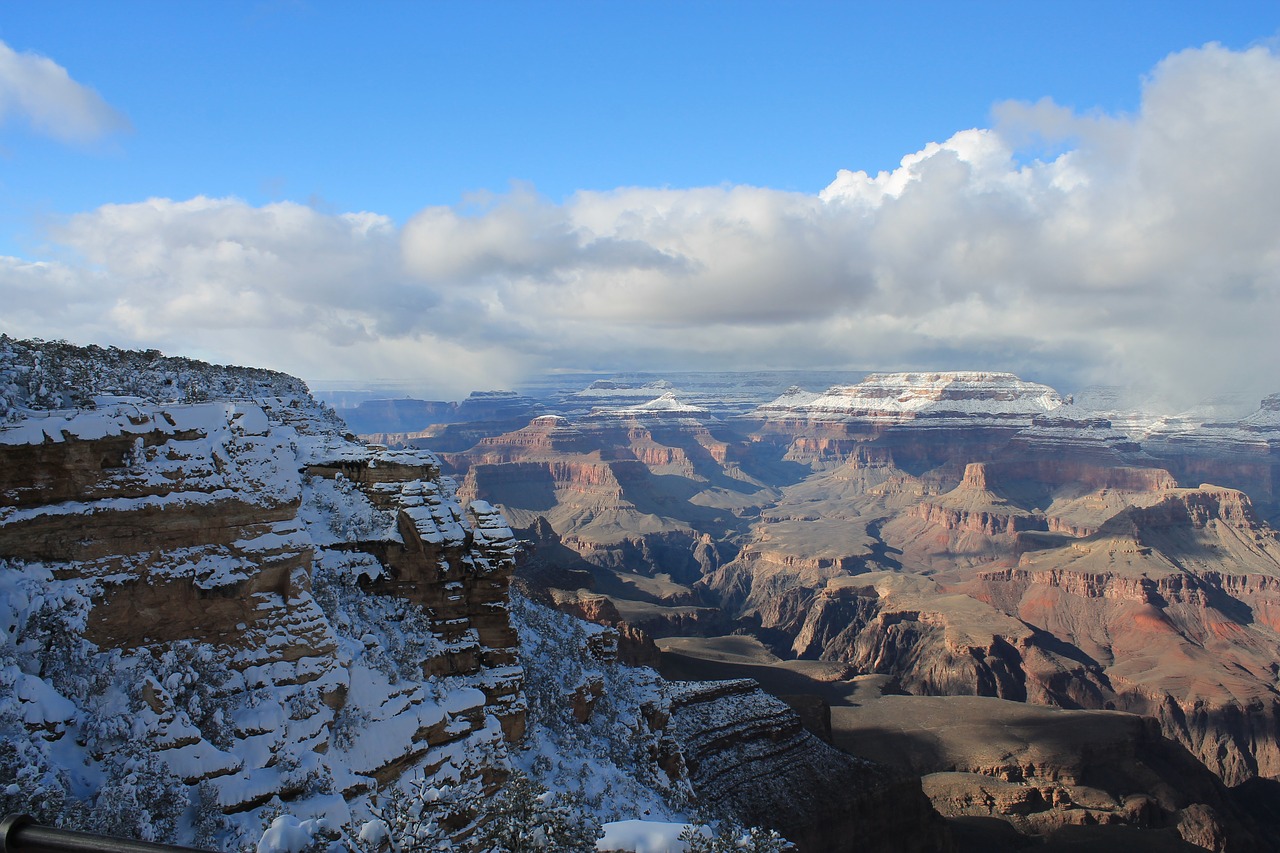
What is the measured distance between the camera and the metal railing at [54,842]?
15.2 feet

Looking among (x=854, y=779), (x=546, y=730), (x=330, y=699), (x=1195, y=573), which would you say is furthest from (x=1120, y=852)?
(x=1195, y=573)

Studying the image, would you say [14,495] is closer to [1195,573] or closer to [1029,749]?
[1029,749]

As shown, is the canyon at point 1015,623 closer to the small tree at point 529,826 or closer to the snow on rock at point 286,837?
the small tree at point 529,826

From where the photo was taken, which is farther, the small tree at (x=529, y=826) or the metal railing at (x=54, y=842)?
the small tree at (x=529, y=826)

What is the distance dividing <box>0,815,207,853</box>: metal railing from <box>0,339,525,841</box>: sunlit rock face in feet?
30.5

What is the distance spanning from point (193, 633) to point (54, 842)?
41.4ft

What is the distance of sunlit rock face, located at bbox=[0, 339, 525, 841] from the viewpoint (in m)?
13.9

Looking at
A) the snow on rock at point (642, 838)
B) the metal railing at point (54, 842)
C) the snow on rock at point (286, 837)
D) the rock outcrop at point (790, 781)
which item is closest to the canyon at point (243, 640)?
the snow on rock at point (286, 837)

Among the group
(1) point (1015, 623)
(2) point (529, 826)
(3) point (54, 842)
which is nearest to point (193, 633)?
(2) point (529, 826)

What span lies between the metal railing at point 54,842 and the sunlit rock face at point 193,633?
928 cm

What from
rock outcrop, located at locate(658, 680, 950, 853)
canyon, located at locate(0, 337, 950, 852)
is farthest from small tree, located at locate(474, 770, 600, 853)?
rock outcrop, located at locate(658, 680, 950, 853)

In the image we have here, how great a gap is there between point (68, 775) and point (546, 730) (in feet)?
55.4

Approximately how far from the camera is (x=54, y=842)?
15.8ft

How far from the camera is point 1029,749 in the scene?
213ft
